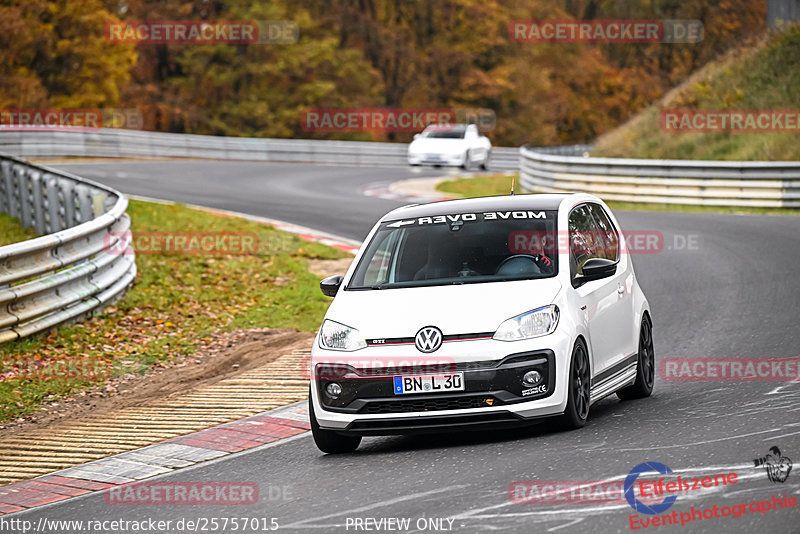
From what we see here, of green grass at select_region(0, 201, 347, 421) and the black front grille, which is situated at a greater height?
the black front grille

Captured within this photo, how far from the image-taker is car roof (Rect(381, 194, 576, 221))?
8875 millimetres

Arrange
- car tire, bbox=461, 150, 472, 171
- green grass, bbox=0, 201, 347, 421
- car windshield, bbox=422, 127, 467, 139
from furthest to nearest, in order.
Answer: car windshield, bbox=422, 127, 467, 139, car tire, bbox=461, 150, 472, 171, green grass, bbox=0, 201, 347, 421

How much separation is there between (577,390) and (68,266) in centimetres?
699

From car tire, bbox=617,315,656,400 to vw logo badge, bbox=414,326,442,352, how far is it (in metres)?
2.36

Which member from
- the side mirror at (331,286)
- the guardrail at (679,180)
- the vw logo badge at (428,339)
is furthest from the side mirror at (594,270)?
the guardrail at (679,180)

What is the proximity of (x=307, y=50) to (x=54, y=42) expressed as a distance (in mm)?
15901

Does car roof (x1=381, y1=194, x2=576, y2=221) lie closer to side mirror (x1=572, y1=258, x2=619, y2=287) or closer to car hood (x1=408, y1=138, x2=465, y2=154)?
side mirror (x1=572, y1=258, x2=619, y2=287)

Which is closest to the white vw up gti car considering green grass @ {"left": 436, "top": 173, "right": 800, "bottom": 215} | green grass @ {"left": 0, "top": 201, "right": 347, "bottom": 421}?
green grass @ {"left": 0, "top": 201, "right": 347, "bottom": 421}

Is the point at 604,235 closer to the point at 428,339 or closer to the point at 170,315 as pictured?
the point at 428,339

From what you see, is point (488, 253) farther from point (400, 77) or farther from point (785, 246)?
point (400, 77)

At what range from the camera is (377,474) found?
723 centimetres

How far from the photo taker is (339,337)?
783cm

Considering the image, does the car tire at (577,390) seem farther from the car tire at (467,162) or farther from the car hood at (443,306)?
the car tire at (467,162)

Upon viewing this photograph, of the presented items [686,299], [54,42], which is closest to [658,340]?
[686,299]
